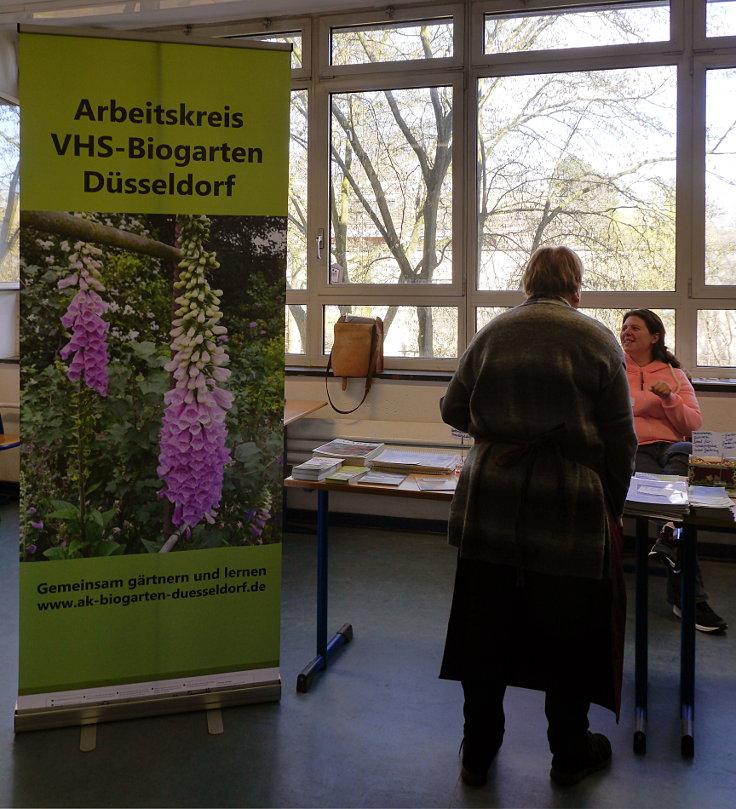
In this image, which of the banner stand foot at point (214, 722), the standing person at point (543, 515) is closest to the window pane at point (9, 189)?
the banner stand foot at point (214, 722)

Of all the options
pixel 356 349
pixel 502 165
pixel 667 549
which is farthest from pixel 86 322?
pixel 502 165

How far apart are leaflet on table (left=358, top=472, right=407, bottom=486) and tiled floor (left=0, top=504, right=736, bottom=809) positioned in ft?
2.32

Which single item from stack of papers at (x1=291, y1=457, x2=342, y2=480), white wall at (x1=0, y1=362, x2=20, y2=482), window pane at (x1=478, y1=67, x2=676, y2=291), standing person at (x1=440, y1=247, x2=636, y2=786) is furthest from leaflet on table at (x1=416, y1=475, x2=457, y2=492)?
→ white wall at (x1=0, y1=362, x2=20, y2=482)

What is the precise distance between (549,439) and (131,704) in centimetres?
154

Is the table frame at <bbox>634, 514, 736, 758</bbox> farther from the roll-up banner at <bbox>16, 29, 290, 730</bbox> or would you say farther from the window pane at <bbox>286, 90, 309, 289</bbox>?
the window pane at <bbox>286, 90, 309, 289</bbox>

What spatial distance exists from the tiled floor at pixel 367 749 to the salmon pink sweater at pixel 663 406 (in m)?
0.99

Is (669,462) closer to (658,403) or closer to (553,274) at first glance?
(658,403)

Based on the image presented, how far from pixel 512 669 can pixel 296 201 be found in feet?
11.7

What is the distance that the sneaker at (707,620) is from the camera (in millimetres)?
3340

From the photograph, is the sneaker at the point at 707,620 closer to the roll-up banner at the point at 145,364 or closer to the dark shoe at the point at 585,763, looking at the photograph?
the dark shoe at the point at 585,763

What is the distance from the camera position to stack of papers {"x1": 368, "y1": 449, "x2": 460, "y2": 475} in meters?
2.97

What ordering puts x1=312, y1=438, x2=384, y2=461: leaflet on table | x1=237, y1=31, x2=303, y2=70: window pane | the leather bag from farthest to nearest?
x1=237, y1=31, x2=303, y2=70: window pane → the leather bag → x1=312, y1=438, x2=384, y2=461: leaflet on table

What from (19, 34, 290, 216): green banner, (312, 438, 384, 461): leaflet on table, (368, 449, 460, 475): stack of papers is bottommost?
(368, 449, 460, 475): stack of papers

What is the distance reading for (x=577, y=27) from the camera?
14.7 ft
